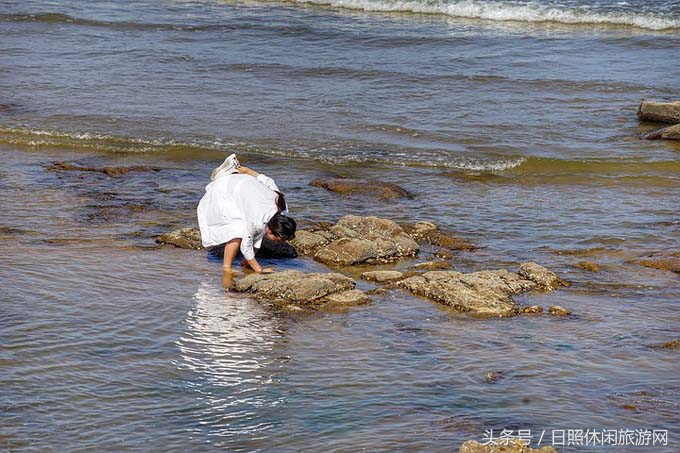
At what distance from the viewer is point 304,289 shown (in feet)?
24.4

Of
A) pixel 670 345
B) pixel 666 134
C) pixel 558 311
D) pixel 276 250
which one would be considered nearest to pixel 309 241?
pixel 276 250

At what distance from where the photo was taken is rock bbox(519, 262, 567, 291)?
7.94 m

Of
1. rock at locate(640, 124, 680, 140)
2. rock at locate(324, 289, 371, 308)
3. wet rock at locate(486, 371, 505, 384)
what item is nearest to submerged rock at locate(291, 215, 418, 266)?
rock at locate(324, 289, 371, 308)

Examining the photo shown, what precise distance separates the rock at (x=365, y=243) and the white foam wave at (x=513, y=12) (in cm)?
1456

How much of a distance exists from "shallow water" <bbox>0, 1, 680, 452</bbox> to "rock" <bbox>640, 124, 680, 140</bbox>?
0.96ft

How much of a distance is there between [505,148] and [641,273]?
15.9 ft

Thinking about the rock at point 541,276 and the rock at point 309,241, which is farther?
the rock at point 309,241

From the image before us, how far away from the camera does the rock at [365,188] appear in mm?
10859

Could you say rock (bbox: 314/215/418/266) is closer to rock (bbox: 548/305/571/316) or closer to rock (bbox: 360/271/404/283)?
rock (bbox: 360/271/404/283)

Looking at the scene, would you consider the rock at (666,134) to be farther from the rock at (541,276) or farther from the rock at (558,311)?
the rock at (558,311)

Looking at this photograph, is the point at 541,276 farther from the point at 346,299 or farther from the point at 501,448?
the point at 501,448

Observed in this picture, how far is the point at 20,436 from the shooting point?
5.19 meters

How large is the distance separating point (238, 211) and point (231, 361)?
7.60 feet

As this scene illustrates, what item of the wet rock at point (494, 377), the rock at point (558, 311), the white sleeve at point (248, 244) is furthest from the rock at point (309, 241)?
the wet rock at point (494, 377)
